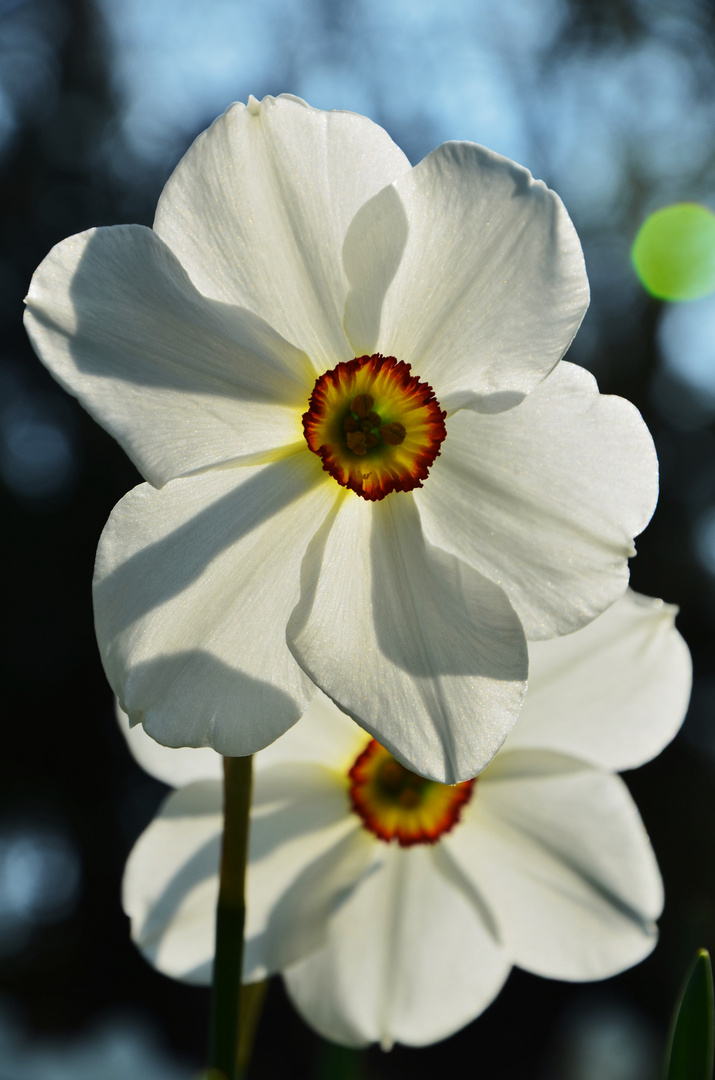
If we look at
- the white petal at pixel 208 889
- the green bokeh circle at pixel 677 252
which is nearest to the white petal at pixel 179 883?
the white petal at pixel 208 889

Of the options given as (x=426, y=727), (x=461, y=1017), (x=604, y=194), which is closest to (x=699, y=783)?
(x=604, y=194)

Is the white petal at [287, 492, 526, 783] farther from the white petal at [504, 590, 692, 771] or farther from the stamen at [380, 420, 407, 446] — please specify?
the white petal at [504, 590, 692, 771]

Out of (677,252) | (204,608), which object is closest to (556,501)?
(204,608)

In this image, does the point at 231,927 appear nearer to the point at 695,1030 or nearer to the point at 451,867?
the point at 695,1030

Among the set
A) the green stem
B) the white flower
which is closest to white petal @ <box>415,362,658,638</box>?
the white flower

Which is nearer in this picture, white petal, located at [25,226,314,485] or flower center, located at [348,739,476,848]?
white petal, located at [25,226,314,485]

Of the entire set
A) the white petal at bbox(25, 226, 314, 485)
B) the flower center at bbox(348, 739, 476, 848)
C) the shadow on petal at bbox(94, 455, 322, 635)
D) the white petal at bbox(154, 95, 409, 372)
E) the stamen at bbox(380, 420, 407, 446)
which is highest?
the white petal at bbox(154, 95, 409, 372)
